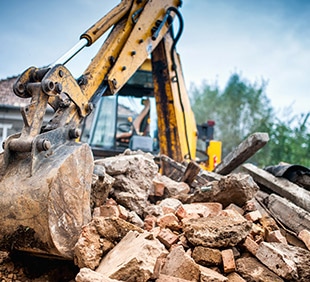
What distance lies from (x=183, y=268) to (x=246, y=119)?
76.8 ft

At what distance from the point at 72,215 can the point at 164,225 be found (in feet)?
2.39

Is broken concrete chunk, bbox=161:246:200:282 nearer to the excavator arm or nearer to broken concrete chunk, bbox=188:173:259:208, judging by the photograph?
the excavator arm

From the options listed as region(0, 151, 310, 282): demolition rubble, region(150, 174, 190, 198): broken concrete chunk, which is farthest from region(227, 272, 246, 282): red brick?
region(150, 174, 190, 198): broken concrete chunk

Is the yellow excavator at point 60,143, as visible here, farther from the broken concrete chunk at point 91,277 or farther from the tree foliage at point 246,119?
the tree foliage at point 246,119

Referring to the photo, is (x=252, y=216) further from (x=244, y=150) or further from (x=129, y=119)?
(x=129, y=119)

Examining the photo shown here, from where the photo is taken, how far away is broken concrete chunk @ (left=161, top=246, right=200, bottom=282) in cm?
184

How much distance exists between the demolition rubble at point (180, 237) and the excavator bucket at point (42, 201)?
0.36ft

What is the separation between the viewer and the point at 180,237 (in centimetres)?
220

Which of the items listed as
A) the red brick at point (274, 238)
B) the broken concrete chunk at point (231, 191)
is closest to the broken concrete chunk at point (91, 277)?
the red brick at point (274, 238)

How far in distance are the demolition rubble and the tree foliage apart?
16859 millimetres

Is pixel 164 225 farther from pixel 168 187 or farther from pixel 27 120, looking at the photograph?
pixel 27 120

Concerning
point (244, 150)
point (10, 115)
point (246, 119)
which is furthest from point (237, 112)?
point (244, 150)

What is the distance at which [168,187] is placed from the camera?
3293mm

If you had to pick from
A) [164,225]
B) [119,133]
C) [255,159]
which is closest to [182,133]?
[119,133]
